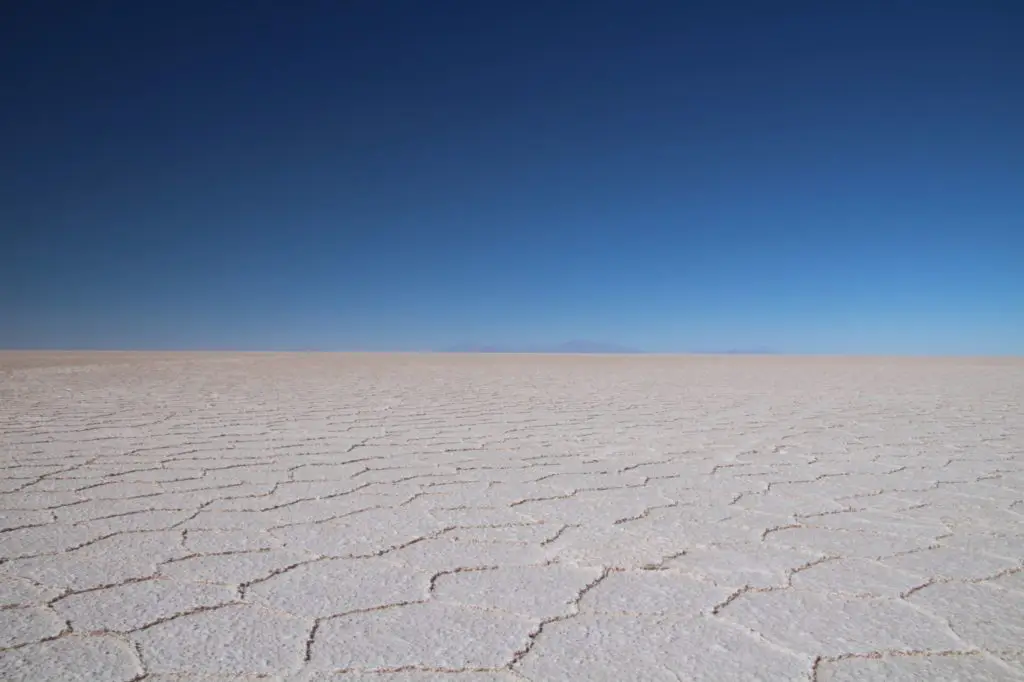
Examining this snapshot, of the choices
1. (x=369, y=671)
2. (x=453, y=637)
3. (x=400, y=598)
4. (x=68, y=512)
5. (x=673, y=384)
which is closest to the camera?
(x=369, y=671)

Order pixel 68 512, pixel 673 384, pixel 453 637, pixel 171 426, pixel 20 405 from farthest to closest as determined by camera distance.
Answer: pixel 673 384 → pixel 20 405 → pixel 171 426 → pixel 68 512 → pixel 453 637

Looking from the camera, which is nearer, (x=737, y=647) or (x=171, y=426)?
(x=737, y=647)

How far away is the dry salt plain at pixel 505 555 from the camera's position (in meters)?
0.99

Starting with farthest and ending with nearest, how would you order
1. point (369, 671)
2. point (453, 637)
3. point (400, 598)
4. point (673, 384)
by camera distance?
1. point (673, 384)
2. point (400, 598)
3. point (453, 637)
4. point (369, 671)

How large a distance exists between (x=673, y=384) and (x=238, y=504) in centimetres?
573

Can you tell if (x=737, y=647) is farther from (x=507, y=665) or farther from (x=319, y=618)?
(x=319, y=618)

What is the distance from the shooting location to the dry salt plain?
0.99 meters

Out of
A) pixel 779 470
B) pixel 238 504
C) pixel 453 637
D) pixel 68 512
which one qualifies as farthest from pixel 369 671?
pixel 779 470

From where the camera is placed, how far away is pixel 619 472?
235 cm

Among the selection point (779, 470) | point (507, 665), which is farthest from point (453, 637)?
point (779, 470)

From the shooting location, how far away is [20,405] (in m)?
4.14

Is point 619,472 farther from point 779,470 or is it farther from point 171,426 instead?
point 171,426

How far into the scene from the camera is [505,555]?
1.45 meters

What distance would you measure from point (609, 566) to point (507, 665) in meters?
0.47
